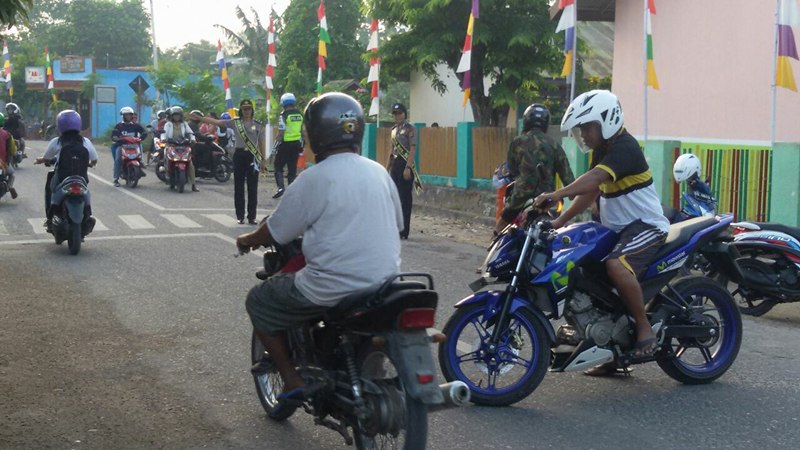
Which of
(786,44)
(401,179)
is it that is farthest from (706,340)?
(401,179)

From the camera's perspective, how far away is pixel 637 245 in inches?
243

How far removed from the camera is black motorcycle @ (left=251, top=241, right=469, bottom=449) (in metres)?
4.34

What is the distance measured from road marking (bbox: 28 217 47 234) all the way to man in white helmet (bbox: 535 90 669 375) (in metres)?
10.3

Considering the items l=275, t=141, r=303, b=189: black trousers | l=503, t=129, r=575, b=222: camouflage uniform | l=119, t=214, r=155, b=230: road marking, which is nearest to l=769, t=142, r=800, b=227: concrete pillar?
l=503, t=129, r=575, b=222: camouflage uniform

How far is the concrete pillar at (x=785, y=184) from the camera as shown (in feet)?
39.4

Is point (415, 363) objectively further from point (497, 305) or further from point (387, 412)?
point (497, 305)

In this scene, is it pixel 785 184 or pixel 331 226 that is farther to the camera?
pixel 785 184

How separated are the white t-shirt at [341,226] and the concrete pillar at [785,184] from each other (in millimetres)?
8549

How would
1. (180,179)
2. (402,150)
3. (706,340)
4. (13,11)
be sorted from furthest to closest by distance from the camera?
(180,179), (402,150), (13,11), (706,340)

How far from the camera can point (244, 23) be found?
154 feet

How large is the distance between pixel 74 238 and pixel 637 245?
7.96 metres

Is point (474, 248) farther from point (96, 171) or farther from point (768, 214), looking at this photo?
point (96, 171)

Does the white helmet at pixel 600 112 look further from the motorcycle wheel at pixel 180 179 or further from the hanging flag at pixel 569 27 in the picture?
the motorcycle wheel at pixel 180 179

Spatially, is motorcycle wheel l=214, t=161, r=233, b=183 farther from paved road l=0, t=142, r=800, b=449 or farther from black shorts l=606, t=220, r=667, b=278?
black shorts l=606, t=220, r=667, b=278
